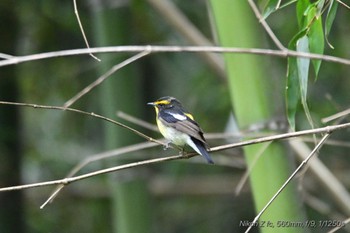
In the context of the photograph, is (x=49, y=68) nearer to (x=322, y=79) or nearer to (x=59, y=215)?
(x=59, y=215)

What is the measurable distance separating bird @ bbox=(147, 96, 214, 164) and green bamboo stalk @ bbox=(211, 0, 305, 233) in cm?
14

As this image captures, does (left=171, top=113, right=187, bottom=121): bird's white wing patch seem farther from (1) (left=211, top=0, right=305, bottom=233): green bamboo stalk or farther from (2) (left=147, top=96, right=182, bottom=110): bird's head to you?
(1) (left=211, top=0, right=305, bottom=233): green bamboo stalk

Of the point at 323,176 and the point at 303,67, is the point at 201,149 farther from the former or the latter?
the point at 323,176

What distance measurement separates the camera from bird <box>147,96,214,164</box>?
2406 mm

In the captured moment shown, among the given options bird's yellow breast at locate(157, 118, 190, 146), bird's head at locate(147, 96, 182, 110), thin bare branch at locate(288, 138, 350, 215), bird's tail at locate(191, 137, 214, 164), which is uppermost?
bird's head at locate(147, 96, 182, 110)

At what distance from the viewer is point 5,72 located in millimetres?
3857

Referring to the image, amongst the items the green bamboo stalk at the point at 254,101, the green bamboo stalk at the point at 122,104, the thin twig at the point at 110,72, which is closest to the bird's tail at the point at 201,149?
the green bamboo stalk at the point at 254,101

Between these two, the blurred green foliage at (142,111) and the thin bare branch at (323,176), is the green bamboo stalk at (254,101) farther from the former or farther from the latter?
the blurred green foliage at (142,111)

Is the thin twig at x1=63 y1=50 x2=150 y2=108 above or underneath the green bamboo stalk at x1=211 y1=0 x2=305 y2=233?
above

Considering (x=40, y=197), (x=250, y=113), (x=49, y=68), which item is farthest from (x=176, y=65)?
(x=250, y=113)

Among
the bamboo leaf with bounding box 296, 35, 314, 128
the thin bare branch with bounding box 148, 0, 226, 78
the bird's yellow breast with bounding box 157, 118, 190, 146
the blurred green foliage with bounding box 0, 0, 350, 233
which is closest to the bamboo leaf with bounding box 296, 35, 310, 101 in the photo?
the bamboo leaf with bounding box 296, 35, 314, 128

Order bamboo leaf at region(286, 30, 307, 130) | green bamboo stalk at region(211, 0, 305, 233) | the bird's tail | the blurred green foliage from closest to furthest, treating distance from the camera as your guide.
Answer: bamboo leaf at region(286, 30, 307, 130) → the bird's tail → green bamboo stalk at region(211, 0, 305, 233) → the blurred green foliage

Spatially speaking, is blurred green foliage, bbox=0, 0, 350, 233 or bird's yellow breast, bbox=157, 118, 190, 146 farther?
blurred green foliage, bbox=0, 0, 350, 233

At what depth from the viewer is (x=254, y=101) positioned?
240 cm
